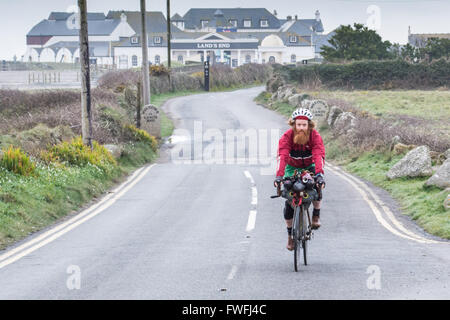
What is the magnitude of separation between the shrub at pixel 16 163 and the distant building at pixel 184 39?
94.1 metres

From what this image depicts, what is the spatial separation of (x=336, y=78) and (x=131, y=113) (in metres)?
29.2

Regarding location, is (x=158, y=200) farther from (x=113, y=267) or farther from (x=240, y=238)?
(x=113, y=267)

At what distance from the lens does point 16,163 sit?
17.5 meters

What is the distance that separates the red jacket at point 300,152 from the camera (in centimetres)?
989

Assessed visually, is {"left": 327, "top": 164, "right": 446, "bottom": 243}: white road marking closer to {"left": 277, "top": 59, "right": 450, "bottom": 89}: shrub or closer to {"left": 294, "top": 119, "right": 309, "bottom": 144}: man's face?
{"left": 294, "top": 119, "right": 309, "bottom": 144}: man's face

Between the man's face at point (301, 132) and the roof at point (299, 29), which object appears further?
the roof at point (299, 29)

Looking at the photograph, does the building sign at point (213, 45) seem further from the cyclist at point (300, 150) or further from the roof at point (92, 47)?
the cyclist at point (300, 150)

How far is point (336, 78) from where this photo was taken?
201 feet

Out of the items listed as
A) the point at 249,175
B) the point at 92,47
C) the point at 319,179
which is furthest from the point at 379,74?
the point at 92,47

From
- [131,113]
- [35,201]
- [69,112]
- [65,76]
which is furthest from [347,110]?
[65,76]

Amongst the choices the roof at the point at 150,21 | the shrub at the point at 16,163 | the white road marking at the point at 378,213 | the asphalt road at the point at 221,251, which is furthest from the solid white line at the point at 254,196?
the roof at the point at 150,21

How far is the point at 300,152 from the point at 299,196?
65 cm

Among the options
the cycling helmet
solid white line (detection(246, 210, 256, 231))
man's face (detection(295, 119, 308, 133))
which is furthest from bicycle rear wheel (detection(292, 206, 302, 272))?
solid white line (detection(246, 210, 256, 231))

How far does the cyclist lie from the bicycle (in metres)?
0.14
